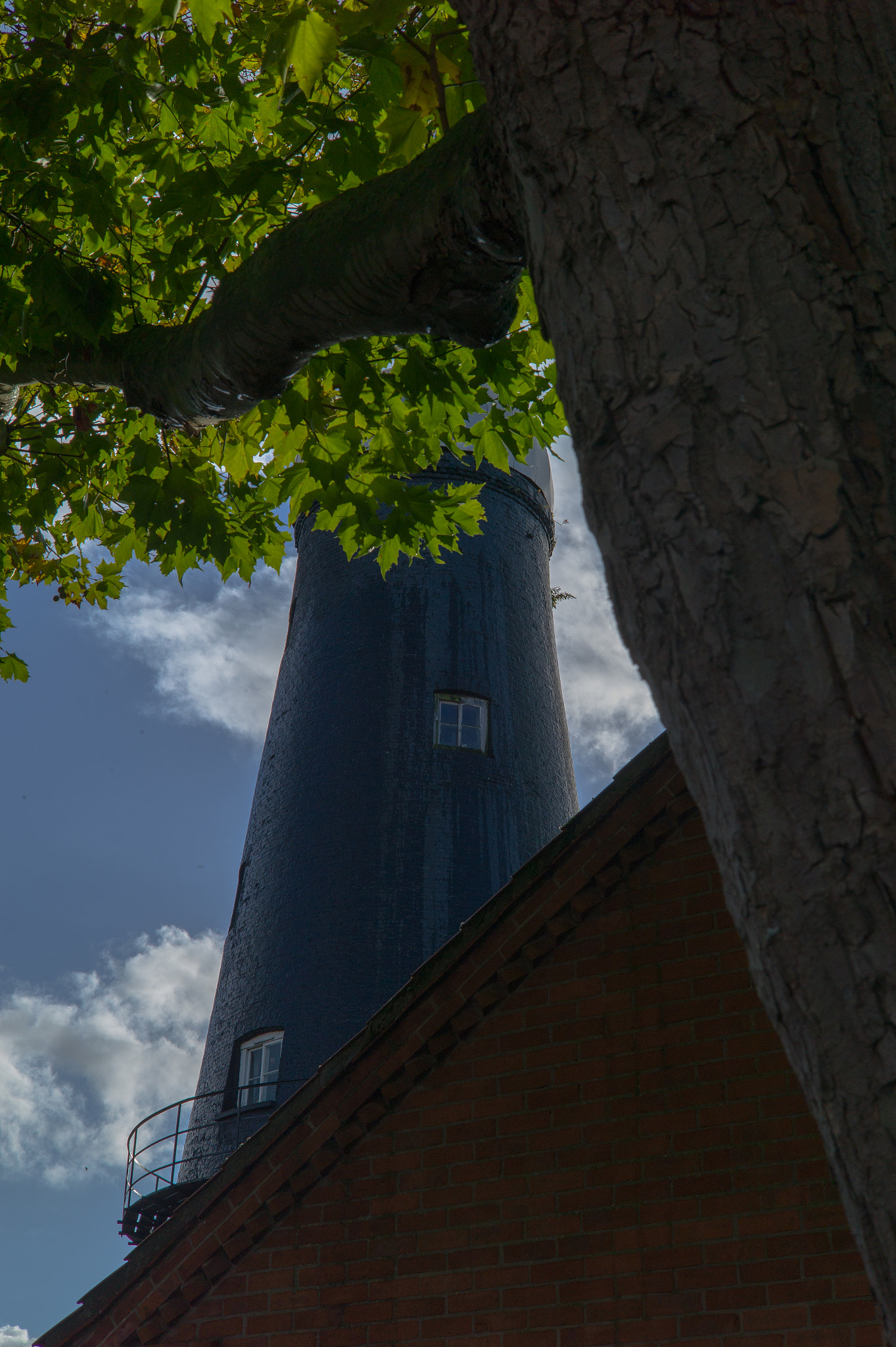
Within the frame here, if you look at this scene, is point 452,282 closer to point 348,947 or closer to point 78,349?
point 78,349

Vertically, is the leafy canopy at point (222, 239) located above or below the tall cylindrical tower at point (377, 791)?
below

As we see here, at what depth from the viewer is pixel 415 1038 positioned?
608 centimetres

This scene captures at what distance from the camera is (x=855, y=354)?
1.37m

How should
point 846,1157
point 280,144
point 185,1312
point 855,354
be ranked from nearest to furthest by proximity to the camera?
point 846,1157, point 855,354, point 280,144, point 185,1312

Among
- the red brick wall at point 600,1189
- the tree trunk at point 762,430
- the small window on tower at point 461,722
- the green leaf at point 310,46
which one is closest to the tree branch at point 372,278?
the green leaf at point 310,46

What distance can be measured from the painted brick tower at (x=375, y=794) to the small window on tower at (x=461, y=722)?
0.10 feet

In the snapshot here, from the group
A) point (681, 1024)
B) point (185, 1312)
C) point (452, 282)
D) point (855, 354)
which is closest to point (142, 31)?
point (452, 282)

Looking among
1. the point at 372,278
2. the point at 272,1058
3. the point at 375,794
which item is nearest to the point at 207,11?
the point at 372,278

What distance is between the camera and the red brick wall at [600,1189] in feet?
16.2

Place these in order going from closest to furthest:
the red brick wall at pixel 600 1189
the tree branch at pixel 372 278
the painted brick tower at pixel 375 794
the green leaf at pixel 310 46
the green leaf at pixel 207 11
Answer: the tree branch at pixel 372 278
the green leaf at pixel 310 46
the green leaf at pixel 207 11
the red brick wall at pixel 600 1189
the painted brick tower at pixel 375 794

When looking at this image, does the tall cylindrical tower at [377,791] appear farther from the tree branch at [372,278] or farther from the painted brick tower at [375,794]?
the tree branch at [372,278]

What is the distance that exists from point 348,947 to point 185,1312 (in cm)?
724

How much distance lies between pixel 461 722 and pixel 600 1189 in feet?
33.1

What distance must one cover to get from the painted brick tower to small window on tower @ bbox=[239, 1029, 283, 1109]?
0.08 ft
